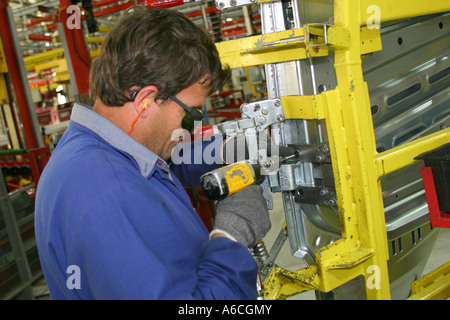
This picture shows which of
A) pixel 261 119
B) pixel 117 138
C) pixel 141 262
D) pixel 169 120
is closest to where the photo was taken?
pixel 141 262

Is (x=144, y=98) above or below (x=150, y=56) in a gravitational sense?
below

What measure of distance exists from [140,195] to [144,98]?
1.25 feet

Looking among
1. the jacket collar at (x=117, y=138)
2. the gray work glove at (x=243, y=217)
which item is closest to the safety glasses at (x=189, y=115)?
the jacket collar at (x=117, y=138)

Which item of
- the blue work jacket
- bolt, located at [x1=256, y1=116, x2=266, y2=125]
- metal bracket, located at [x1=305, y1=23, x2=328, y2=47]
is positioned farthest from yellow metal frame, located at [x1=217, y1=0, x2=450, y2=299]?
the blue work jacket

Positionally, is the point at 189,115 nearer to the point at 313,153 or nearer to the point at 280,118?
the point at 280,118

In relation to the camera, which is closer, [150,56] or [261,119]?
[150,56]

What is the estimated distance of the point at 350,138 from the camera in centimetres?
138

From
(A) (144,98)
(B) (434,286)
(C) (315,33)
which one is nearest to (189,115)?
(A) (144,98)

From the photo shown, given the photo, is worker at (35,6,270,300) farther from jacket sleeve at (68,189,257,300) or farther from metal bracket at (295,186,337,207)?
metal bracket at (295,186,337,207)

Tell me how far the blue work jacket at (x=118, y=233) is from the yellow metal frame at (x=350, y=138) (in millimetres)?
434

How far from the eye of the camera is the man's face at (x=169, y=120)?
1.34m

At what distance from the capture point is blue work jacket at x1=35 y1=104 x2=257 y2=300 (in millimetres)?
997

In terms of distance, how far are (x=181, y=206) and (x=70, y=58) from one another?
4283 mm

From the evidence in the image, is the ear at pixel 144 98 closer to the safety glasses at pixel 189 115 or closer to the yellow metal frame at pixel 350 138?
the safety glasses at pixel 189 115
